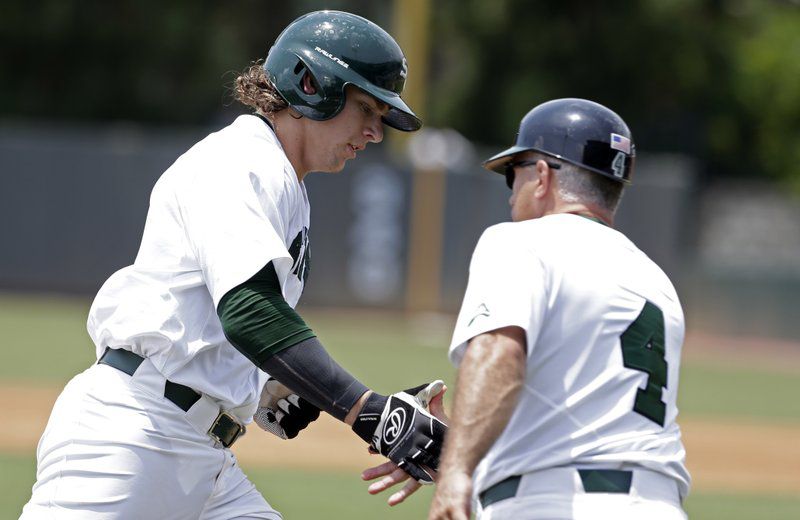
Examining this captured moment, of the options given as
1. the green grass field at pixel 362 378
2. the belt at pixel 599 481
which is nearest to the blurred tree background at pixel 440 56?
the green grass field at pixel 362 378

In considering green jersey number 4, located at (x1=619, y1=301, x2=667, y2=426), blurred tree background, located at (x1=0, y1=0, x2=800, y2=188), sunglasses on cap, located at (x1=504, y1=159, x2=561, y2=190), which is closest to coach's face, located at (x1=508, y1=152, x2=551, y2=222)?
sunglasses on cap, located at (x1=504, y1=159, x2=561, y2=190)

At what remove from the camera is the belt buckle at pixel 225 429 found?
3461 millimetres

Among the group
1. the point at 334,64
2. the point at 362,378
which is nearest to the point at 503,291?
the point at 334,64

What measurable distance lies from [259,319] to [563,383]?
77 cm

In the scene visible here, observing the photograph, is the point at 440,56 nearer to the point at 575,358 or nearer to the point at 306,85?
the point at 306,85

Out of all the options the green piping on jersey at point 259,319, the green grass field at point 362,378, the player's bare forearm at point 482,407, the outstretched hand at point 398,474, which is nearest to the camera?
the player's bare forearm at point 482,407

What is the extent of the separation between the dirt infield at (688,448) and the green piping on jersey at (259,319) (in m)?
6.23

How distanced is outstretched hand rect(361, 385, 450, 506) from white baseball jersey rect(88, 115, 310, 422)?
16.6 inches

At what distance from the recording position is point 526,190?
3285 millimetres

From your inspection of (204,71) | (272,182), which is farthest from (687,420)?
(204,71)

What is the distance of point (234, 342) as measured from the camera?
3.15 metres

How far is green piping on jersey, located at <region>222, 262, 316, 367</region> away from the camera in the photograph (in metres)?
3.13

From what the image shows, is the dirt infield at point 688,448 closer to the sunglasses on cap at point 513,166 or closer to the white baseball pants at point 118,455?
the white baseball pants at point 118,455

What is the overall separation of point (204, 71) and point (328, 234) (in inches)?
402
